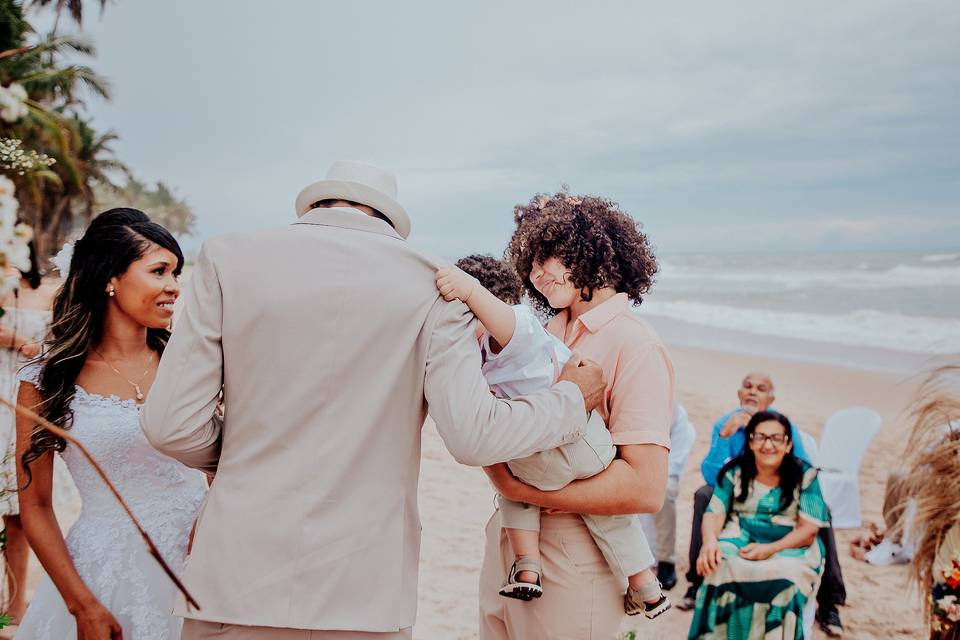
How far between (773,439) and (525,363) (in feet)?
9.47

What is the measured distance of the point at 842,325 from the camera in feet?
60.3

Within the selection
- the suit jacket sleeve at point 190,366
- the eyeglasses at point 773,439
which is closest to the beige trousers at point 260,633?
the suit jacket sleeve at point 190,366

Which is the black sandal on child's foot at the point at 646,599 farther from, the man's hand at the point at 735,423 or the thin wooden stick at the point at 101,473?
the man's hand at the point at 735,423

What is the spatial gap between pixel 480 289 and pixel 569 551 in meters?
0.91

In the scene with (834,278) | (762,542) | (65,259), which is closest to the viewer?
(65,259)

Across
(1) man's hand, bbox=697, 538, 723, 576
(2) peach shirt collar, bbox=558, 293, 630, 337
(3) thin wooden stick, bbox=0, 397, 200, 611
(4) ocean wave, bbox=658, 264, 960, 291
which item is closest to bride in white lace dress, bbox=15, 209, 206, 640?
(3) thin wooden stick, bbox=0, 397, 200, 611

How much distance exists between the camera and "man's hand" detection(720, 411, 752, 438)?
5.18m

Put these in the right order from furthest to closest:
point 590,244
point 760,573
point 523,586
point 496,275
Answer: point 760,573, point 496,275, point 590,244, point 523,586

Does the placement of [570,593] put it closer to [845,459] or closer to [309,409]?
[309,409]

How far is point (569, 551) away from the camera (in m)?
2.21

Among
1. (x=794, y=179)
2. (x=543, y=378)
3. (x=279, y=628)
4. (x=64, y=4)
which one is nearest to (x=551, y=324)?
(x=543, y=378)

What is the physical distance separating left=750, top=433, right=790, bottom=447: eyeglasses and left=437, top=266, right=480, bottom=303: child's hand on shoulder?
3191mm

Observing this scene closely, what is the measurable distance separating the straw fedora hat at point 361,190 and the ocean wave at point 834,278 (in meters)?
25.5

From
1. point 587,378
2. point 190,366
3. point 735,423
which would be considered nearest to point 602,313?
point 587,378
